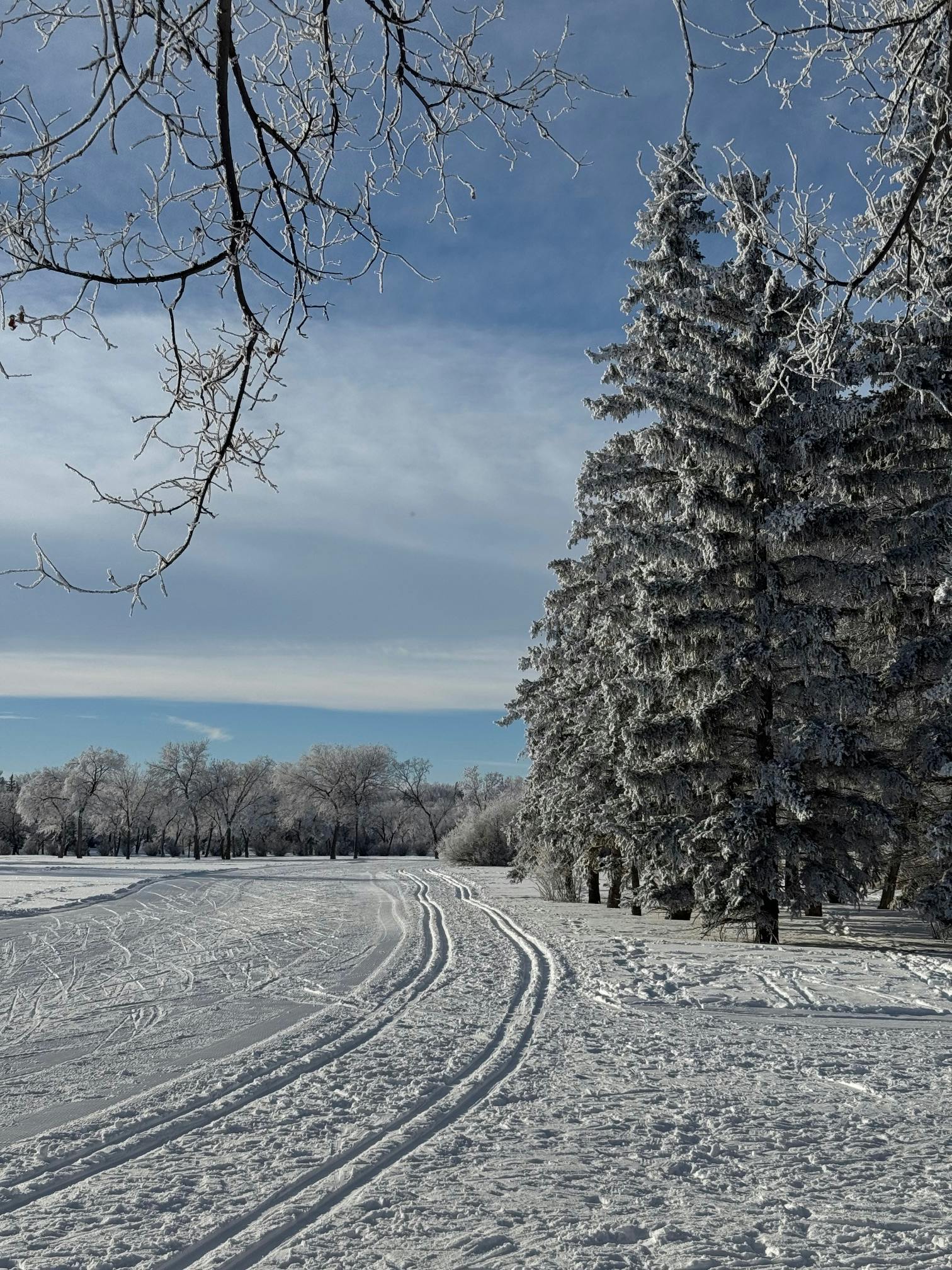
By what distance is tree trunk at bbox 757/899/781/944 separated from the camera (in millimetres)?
13312

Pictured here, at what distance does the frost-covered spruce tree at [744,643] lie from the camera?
1305 centimetres

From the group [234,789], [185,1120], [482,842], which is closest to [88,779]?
[234,789]

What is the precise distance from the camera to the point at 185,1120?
187 inches

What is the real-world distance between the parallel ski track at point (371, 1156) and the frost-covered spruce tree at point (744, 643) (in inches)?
257

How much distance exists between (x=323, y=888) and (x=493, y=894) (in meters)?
5.28

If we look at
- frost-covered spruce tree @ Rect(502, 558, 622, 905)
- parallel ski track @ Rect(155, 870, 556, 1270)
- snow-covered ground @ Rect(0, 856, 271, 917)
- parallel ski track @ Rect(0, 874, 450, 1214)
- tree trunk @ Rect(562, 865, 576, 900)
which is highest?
frost-covered spruce tree @ Rect(502, 558, 622, 905)

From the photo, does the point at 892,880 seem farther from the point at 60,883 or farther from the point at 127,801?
the point at 127,801

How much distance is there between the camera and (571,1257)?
3.17m

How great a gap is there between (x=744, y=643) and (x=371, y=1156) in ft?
35.6

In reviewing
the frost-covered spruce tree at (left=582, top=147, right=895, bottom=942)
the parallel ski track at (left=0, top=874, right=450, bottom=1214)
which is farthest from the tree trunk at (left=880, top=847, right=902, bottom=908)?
the parallel ski track at (left=0, top=874, right=450, bottom=1214)

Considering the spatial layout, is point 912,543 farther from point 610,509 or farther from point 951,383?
point 610,509

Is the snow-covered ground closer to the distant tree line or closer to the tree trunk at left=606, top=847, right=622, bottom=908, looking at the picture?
the tree trunk at left=606, top=847, right=622, bottom=908

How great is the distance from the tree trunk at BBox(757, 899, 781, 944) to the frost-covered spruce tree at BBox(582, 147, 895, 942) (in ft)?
0.12

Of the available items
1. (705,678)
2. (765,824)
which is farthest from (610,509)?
(765,824)
